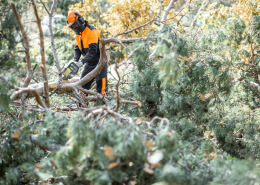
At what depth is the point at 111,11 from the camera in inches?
326

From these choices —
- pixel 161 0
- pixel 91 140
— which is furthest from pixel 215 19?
pixel 91 140

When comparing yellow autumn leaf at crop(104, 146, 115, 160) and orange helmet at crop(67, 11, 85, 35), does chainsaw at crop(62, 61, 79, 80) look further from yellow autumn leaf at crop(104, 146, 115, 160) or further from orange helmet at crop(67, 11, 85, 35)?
yellow autumn leaf at crop(104, 146, 115, 160)

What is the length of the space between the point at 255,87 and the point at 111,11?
5.13 meters

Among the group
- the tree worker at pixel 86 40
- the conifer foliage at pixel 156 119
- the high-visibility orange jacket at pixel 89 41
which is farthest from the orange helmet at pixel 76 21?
the conifer foliage at pixel 156 119

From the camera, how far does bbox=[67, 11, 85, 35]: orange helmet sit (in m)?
4.42

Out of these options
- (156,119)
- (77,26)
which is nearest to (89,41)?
(77,26)

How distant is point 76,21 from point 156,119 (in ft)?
6.67

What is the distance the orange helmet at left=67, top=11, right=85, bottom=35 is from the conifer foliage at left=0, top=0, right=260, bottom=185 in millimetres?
585

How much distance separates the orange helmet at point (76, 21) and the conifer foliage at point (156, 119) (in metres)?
0.59

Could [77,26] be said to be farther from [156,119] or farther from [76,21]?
[156,119]

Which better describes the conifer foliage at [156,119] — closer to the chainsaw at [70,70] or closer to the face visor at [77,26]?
the chainsaw at [70,70]

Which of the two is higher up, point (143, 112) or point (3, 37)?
point (3, 37)

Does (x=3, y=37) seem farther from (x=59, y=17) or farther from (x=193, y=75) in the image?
(x=193, y=75)

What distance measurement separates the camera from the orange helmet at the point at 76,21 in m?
4.42
